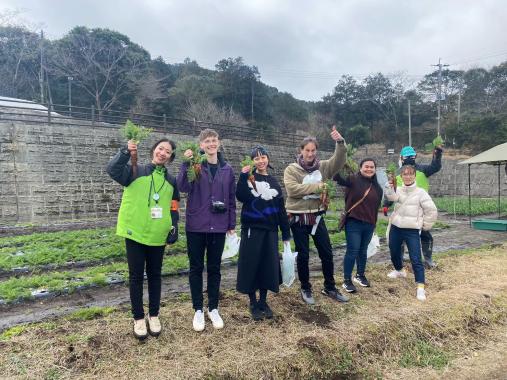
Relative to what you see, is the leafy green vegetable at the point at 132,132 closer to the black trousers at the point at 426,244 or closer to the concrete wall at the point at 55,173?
the black trousers at the point at 426,244

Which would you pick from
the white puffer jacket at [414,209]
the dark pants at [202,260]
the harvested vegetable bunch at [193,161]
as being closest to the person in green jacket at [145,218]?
the harvested vegetable bunch at [193,161]

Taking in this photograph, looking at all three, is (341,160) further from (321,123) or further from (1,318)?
(321,123)

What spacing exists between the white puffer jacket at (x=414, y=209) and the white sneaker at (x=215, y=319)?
2.60 metres

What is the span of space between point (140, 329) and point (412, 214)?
3407mm

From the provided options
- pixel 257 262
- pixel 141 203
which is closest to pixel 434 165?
→ pixel 257 262

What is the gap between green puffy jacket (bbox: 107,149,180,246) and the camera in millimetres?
3095

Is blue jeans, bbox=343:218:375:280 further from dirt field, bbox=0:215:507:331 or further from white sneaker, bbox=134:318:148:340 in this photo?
white sneaker, bbox=134:318:148:340

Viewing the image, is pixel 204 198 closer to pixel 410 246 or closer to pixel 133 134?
pixel 133 134

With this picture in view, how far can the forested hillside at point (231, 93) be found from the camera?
26938 millimetres

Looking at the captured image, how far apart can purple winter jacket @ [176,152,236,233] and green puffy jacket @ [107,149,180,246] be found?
6.3 inches

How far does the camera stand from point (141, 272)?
126 inches

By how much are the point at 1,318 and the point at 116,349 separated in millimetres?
1857

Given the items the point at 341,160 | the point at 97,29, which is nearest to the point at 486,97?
the point at 97,29

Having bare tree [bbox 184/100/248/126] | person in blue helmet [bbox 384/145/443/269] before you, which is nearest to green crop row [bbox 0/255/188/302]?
person in blue helmet [bbox 384/145/443/269]
